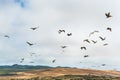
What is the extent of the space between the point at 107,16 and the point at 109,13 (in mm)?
1891

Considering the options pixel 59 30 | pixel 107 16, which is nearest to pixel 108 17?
pixel 107 16

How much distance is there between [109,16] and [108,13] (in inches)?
32.1

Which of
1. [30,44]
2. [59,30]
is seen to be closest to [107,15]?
[59,30]

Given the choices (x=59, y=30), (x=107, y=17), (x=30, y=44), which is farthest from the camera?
(x=30, y=44)

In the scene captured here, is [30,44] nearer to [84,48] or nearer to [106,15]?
[84,48]

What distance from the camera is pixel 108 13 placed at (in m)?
58.9

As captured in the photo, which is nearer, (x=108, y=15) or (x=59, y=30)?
(x=108, y=15)

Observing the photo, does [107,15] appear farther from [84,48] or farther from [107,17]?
[84,48]

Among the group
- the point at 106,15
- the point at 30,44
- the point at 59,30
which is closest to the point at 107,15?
the point at 106,15

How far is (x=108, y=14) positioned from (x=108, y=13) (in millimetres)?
399

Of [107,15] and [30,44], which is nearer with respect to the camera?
[107,15]

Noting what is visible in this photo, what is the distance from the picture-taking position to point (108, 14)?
58.6 meters

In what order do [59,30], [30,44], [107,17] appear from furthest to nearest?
1. [30,44]
2. [59,30]
3. [107,17]

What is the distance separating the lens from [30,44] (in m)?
73.1
